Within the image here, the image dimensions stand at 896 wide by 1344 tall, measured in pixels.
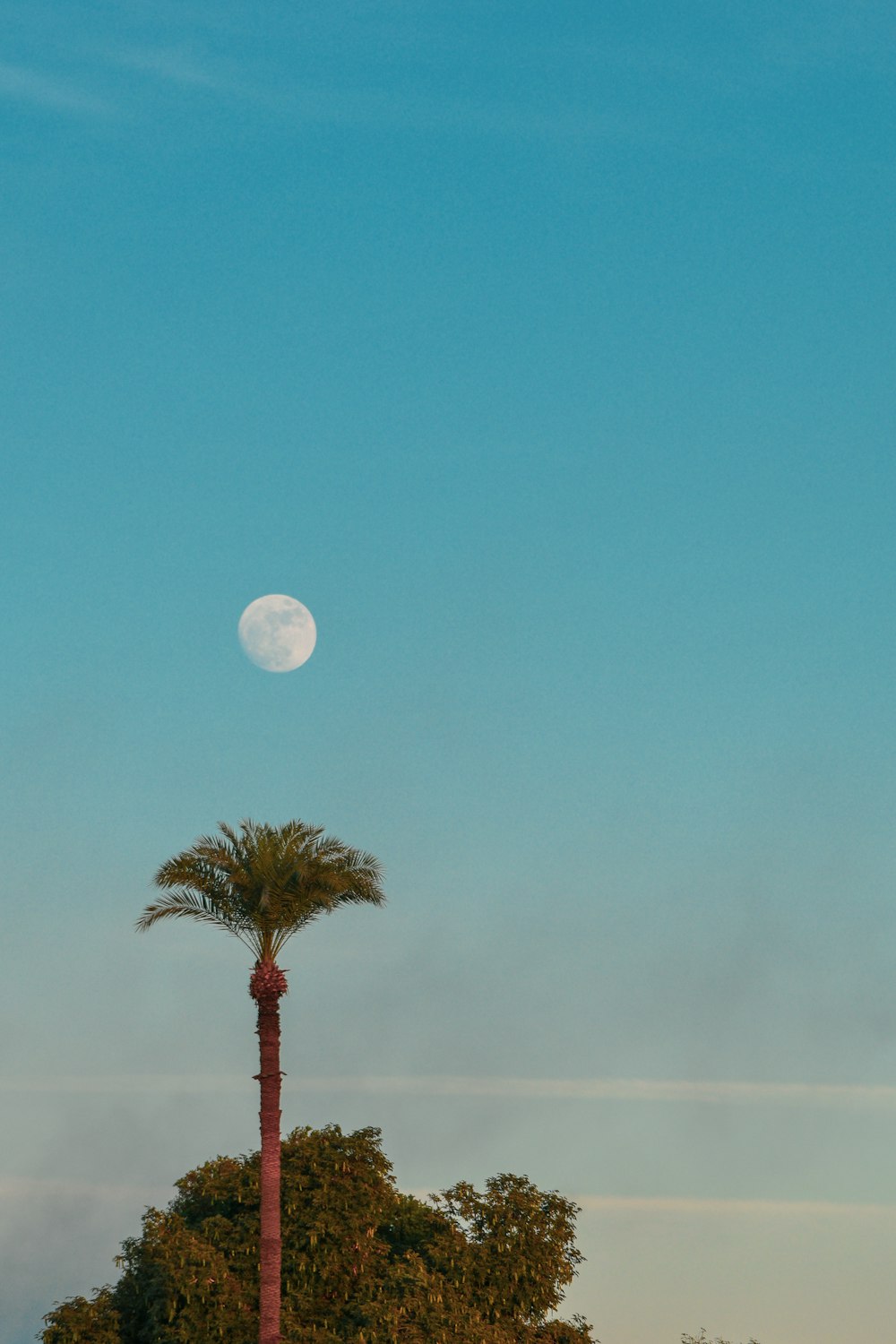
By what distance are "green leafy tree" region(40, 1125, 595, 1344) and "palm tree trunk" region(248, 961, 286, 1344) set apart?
2551 millimetres

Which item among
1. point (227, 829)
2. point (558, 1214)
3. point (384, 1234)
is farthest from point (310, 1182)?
point (227, 829)

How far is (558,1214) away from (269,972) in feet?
45.2

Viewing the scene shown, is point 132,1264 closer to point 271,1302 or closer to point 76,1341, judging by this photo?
point 76,1341

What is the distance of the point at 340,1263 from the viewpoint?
4750 centimetres

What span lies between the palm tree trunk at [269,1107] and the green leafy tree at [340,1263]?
255cm

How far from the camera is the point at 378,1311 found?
4447 centimetres

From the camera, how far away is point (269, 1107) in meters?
44.5

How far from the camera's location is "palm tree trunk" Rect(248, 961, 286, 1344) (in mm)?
43469

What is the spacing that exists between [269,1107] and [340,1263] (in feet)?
21.6

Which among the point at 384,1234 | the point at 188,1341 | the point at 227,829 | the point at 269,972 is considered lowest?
the point at 188,1341

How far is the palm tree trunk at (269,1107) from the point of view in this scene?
43.5 m

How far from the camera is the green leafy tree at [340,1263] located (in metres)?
45.4

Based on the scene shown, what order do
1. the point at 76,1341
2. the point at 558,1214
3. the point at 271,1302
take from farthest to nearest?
the point at 558,1214 → the point at 76,1341 → the point at 271,1302

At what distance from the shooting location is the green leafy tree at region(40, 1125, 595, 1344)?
4538 centimetres
